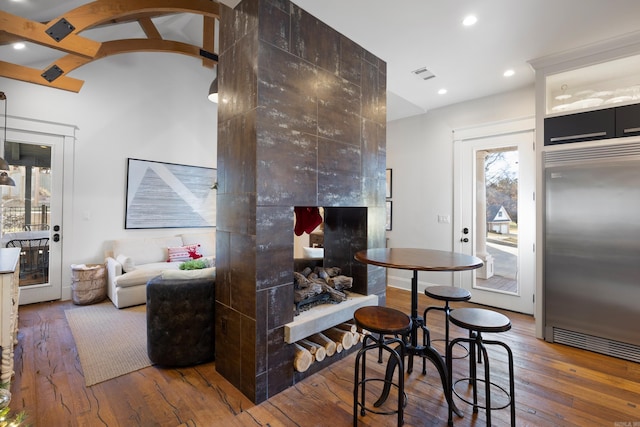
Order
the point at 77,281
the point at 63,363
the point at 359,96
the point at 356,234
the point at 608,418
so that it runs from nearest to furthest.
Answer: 1. the point at 608,418
2. the point at 63,363
3. the point at 359,96
4. the point at 356,234
5. the point at 77,281

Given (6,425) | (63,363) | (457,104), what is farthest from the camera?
(457,104)

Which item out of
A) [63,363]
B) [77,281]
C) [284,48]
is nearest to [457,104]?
[284,48]

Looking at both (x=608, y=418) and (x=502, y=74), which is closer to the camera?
(x=608, y=418)

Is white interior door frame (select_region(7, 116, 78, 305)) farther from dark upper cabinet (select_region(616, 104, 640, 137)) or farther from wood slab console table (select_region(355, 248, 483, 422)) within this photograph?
dark upper cabinet (select_region(616, 104, 640, 137))

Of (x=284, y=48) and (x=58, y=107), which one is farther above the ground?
(x=58, y=107)

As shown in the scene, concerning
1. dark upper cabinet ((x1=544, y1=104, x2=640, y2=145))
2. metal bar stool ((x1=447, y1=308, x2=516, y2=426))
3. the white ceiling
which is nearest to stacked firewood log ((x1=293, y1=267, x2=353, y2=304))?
metal bar stool ((x1=447, y1=308, x2=516, y2=426))

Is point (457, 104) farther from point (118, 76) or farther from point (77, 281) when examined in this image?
point (77, 281)

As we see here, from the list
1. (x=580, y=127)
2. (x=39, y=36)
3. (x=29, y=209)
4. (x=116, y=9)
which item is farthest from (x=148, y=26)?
(x=580, y=127)

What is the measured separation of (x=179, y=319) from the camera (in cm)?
239

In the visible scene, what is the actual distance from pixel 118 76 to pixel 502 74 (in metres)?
5.50

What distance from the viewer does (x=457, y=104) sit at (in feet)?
14.6

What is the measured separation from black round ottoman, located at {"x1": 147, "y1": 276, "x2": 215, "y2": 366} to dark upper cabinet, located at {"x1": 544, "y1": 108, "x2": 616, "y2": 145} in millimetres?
3671

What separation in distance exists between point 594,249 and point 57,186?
6519mm

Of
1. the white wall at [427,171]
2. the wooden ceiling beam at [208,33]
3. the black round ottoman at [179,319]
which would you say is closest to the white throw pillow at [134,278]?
the black round ottoman at [179,319]
